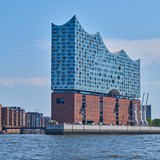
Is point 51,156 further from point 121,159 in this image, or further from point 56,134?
point 56,134

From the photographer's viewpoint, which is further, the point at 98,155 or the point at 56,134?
the point at 56,134

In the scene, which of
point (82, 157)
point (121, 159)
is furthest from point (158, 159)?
point (82, 157)

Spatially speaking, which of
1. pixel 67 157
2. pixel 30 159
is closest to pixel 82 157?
pixel 67 157

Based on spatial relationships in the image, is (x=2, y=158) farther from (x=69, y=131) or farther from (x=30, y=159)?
(x=69, y=131)

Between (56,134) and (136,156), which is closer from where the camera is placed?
(136,156)

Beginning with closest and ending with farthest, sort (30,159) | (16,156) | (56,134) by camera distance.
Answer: (30,159)
(16,156)
(56,134)

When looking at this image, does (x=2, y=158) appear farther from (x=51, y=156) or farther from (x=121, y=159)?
(x=121, y=159)

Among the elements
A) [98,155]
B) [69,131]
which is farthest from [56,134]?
[98,155]

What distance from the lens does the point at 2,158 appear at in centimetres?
7888

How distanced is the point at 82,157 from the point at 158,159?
1083cm

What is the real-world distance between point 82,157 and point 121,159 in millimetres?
5671

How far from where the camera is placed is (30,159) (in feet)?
254

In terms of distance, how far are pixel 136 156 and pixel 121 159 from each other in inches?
260

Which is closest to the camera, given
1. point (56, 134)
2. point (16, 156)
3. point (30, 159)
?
point (30, 159)
